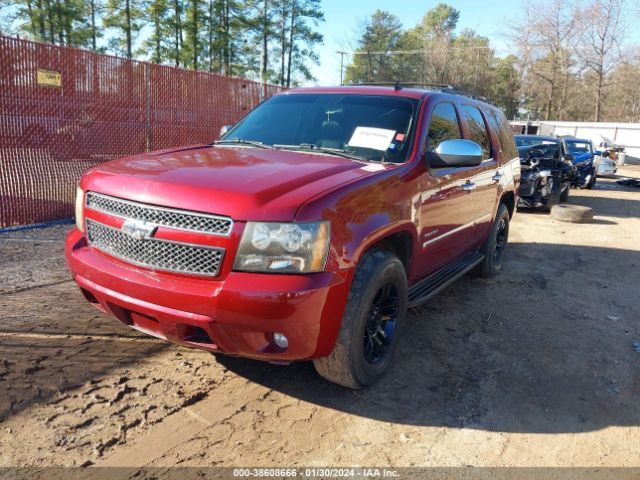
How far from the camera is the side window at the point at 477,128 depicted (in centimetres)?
491

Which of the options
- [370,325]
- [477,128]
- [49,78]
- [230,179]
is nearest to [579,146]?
[477,128]

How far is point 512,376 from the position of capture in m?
3.63

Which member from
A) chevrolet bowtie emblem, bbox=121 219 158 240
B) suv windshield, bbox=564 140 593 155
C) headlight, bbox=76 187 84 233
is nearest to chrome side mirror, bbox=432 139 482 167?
chevrolet bowtie emblem, bbox=121 219 158 240

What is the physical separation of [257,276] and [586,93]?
5635cm

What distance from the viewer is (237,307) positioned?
2.55 metres

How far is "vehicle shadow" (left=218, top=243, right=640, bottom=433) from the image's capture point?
124 inches

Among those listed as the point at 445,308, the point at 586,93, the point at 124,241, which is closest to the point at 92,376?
the point at 124,241

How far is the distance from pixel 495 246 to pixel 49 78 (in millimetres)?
6381

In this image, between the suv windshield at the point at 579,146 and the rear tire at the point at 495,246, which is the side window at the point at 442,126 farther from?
the suv windshield at the point at 579,146

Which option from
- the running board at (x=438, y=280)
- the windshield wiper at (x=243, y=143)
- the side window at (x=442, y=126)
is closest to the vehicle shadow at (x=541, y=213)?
the running board at (x=438, y=280)

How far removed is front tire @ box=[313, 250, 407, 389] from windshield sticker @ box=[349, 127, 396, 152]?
0.90 m

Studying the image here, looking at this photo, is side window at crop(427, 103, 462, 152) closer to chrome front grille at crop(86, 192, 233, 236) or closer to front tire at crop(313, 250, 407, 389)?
front tire at crop(313, 250, 407, 389)

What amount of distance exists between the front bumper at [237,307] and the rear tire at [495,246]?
347 cm

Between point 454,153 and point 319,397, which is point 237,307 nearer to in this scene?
point 319,397
